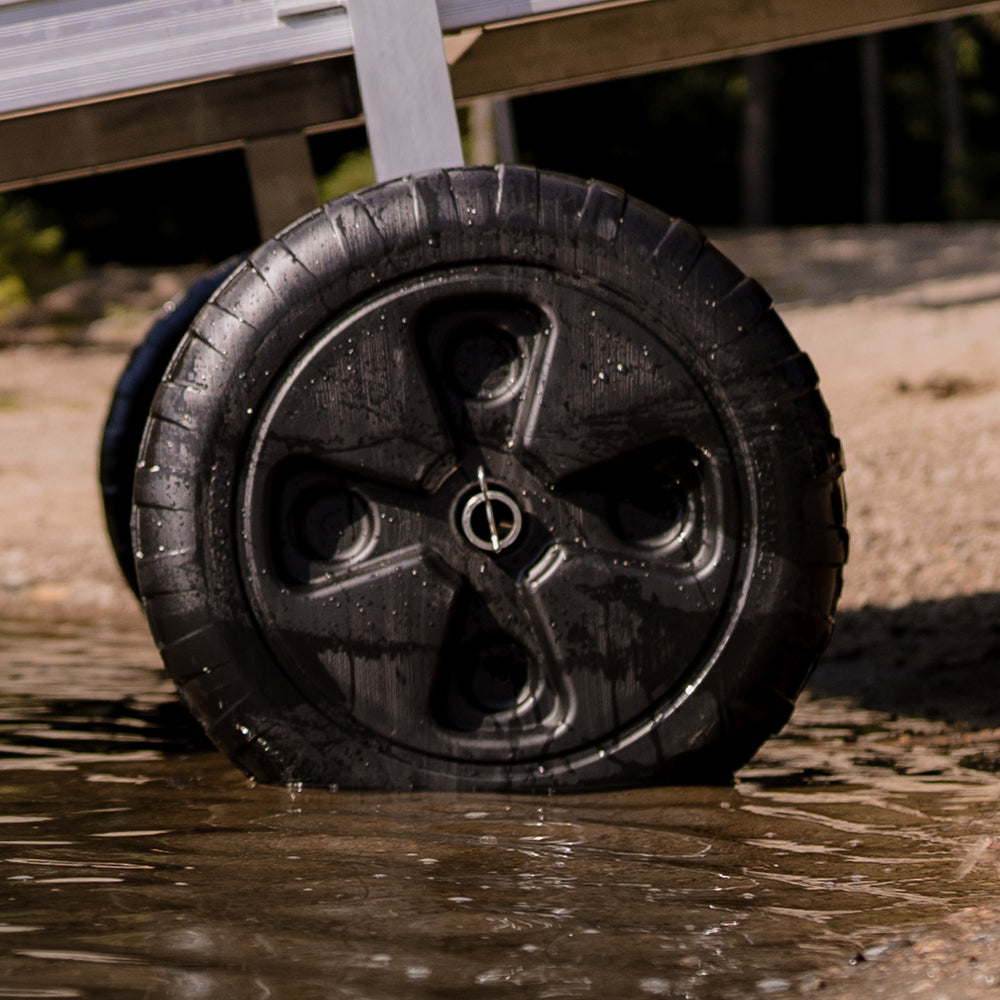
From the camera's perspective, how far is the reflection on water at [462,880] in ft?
6.05

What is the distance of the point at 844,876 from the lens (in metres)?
2.29

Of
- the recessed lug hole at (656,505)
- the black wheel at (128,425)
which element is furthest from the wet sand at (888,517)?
the black wheel at (128,425)

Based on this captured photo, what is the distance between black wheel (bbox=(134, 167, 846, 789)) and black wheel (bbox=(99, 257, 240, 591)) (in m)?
1.80

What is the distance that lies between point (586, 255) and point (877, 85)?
23885mm

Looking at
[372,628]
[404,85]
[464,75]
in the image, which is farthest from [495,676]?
[464,75]

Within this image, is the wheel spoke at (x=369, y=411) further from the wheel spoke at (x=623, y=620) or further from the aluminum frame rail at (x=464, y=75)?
the aluminum frame rail at (x=464, y=75)

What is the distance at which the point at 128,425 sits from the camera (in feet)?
14.7

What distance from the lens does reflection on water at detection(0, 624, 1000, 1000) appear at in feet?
6.05

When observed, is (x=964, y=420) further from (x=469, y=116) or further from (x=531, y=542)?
(x=469, y=116)

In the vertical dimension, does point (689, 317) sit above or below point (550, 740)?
above

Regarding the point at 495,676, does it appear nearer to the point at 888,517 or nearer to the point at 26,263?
the point at 888,517

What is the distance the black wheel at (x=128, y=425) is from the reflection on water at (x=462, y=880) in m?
1.31

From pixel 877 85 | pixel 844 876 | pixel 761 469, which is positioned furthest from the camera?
pixel 877 85

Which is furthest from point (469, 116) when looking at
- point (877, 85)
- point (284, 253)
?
point (284, 253)
